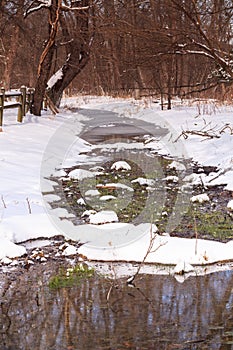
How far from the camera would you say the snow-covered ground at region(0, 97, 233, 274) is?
5.59 metres

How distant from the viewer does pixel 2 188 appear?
25.5 ft

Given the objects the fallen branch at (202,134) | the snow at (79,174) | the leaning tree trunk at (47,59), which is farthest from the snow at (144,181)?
the leaning tree trunk at (47,59)

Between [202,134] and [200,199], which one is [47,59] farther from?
[200,199]

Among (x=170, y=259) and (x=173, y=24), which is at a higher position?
(x=173, y=24)

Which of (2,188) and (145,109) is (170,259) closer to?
(2,188)

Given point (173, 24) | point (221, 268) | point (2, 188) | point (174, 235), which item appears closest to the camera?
point (221, 268)

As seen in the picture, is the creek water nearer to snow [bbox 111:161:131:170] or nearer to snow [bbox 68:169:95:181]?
snow [bbox 68:169:95:181]

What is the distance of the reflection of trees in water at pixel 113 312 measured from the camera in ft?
12.1

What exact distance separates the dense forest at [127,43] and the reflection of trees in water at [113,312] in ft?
18.0

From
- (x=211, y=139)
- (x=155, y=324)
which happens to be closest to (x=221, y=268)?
(x=155, y=324)

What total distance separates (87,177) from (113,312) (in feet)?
18.7

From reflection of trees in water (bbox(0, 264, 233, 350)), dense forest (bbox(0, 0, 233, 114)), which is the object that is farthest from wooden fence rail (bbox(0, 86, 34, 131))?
reflection of trees in water (bbox(0, 264, 233, 350))

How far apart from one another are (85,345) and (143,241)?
2264 mm

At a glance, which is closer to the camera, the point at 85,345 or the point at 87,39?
the point at 85,345
